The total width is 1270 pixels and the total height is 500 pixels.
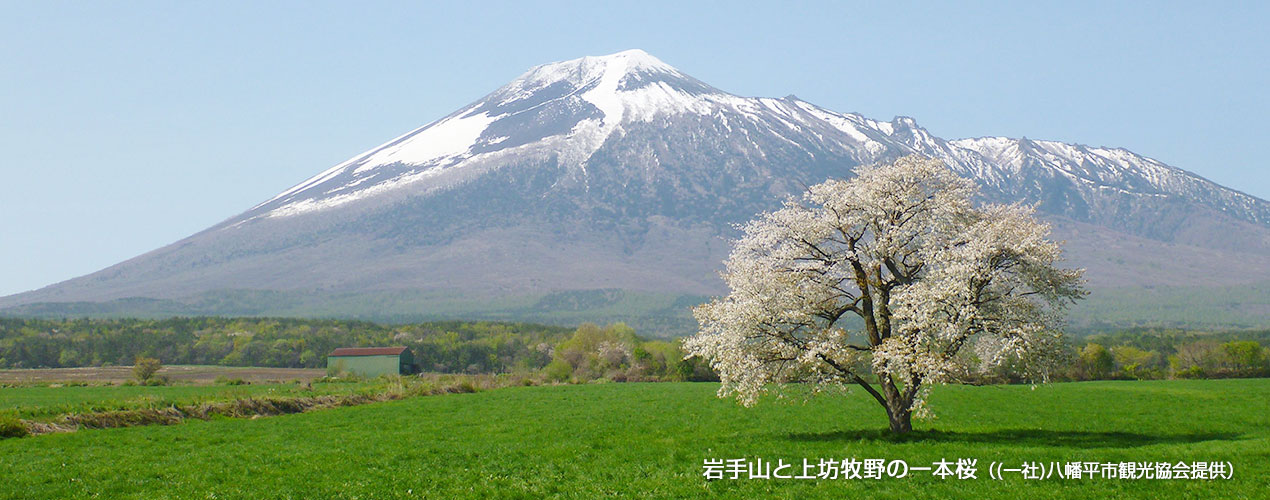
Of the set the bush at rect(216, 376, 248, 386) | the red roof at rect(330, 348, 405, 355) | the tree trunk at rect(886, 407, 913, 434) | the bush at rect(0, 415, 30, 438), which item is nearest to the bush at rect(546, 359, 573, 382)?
the red roof at rect(330, 348, 405, 355)

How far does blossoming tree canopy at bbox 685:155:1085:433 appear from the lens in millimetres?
24500

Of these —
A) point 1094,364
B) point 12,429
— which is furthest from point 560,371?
point 12,429

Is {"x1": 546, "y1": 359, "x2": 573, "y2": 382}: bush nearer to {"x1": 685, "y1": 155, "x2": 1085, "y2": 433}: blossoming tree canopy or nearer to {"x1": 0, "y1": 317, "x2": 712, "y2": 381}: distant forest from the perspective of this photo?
{"x1": 0, "y1": 317, "x2": 712, "y2": 381}: distant forest

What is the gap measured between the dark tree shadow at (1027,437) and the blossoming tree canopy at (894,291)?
878mm

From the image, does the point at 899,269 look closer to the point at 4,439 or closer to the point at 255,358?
the point at 4,439

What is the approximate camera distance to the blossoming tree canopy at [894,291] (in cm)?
2450

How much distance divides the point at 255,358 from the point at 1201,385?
10199 centimetres

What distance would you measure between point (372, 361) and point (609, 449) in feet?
249

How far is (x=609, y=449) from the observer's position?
2634cm

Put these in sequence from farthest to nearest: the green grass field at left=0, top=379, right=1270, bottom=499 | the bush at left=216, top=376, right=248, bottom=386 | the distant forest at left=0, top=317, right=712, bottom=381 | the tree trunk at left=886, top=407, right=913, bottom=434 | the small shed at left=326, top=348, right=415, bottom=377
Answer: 1. the small shed at left=326, top=348, right=415, bottom=377
2. the distant forest at left=0, top=317, right=712, bottom=381
3. the bush at left=216, top=376, right=248, bottom=386
4. the tree trunk at left=886, top=407, right=913, bottom=434
5. the green grass field at left=0, top=379, right=1270, bottom=499

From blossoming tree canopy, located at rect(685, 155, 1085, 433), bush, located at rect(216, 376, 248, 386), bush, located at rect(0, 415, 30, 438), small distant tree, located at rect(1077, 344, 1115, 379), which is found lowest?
small distant tree, located at rect(1077, 344, 1115, 379)

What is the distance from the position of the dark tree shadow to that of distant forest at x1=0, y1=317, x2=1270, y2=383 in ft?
135

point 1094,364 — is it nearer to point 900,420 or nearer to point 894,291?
point 900,420

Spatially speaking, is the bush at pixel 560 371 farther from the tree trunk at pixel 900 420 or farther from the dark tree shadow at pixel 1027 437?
the tree trunk at pixel 900 420
